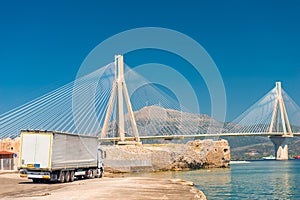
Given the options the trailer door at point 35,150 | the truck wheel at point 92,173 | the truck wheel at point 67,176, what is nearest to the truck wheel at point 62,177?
the truck wheel at point 67,176

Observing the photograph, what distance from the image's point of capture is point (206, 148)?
6531 centimetres

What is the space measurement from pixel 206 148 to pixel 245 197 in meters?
39.2

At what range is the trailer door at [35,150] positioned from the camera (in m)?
25.0

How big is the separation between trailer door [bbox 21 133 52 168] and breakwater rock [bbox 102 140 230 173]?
23989 millimetres

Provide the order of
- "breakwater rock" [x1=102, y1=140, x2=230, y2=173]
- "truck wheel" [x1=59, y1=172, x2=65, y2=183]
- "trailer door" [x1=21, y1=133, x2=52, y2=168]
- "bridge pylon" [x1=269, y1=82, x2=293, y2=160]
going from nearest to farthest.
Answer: "trailer door" [x1=21, y1=133, x2=52, y2=168] < "truck wheel" [x1=59, y1=172, x2=65, y2=183] < "breakwater rock" [x1=102, y1=140, x2=230, y2=173] < "bridge pylon" [x1=269, y1=82, x2=293, y2=160]

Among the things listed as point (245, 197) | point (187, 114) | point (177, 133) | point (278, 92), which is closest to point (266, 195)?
point (245, 197)

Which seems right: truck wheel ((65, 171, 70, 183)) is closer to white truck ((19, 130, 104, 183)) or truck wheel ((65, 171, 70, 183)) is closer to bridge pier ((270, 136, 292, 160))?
white truck ((19, 130, 104, 183))

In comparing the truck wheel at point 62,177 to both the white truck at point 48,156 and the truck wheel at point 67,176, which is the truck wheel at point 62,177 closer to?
the white truck at point 48,156

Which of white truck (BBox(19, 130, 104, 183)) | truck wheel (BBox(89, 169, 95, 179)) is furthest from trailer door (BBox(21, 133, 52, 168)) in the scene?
truck wheel (BBox(89, 169, 95, 179))

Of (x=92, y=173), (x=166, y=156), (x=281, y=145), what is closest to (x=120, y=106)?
(x=166, y=156)

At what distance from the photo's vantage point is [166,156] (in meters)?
58.3

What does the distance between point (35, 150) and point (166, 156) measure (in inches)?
1364

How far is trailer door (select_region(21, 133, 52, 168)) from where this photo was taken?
25031 millimetres

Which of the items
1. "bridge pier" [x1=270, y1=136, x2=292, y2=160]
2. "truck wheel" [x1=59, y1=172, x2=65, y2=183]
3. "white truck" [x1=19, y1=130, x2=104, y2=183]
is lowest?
"truck wheel" [x1=59, y1=172, x2=65, y2=183]
